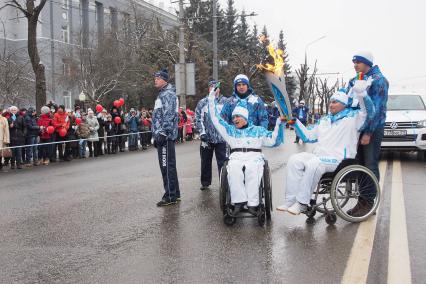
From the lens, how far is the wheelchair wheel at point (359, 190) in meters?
6.38

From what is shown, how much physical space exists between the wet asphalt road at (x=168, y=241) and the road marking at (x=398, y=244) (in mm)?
68

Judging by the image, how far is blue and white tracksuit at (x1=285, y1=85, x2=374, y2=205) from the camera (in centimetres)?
647

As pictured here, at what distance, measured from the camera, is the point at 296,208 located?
21.3 ft

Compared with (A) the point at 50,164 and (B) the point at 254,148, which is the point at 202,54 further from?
(B) the point at 254,148

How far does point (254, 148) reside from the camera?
21.8 ft

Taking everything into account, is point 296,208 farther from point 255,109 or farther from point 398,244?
point 255,109

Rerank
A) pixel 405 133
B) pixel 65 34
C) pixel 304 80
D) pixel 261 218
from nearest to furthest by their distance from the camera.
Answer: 1. pixel 261 218
2. pixel 405 133
3. pixel 304 80
4. pixel 65 34

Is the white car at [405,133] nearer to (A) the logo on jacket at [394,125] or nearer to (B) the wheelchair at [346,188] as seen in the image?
(A) the logo on jacket at [394,125]

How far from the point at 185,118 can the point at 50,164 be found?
10.6 meters

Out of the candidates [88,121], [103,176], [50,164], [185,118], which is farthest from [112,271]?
[185,118]

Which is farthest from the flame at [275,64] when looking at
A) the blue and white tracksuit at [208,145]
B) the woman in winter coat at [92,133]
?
the woman in winter coat at [92,133]

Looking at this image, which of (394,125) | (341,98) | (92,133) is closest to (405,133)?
(394,125)

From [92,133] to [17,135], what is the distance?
341cm

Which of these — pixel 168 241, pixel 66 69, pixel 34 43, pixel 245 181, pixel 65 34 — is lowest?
pixel 168 241
